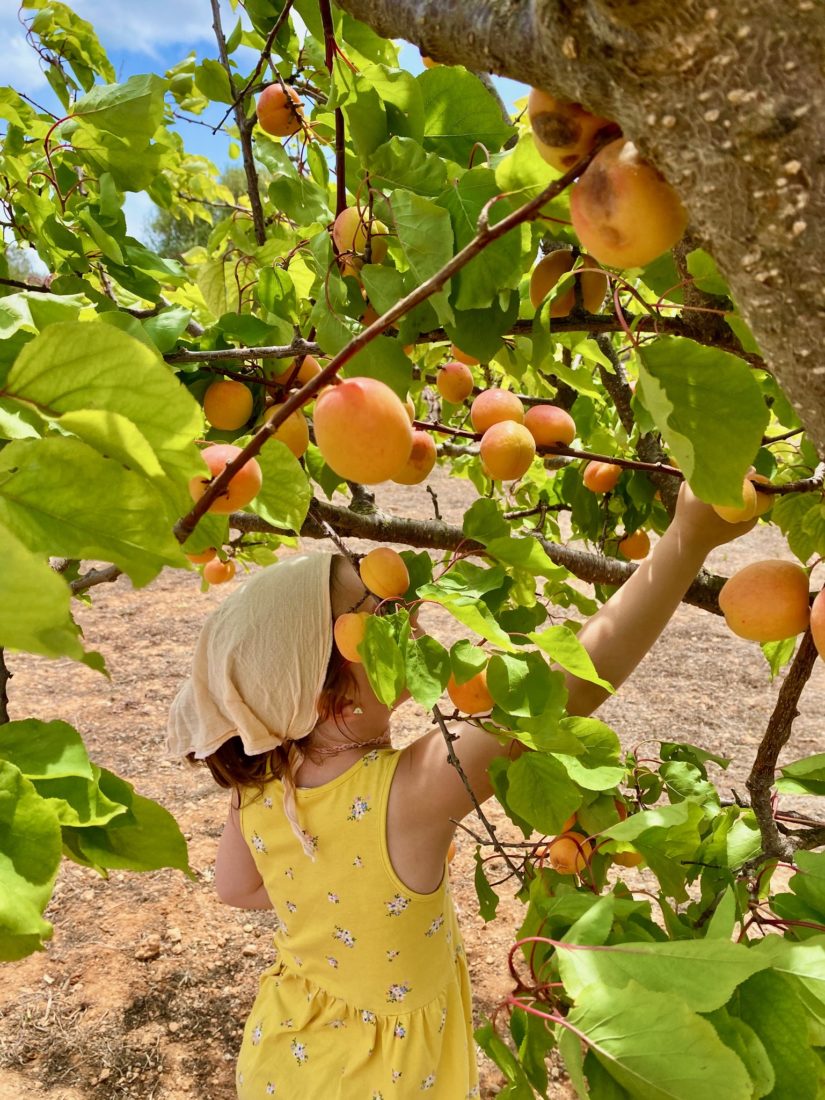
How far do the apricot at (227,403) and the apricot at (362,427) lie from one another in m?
0.39

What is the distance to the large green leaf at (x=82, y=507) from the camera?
39 cm

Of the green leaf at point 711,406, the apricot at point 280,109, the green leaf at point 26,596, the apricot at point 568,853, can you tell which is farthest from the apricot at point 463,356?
the apricot at point 568,853

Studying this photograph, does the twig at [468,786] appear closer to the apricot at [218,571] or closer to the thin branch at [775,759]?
the thin branch at [775,759]

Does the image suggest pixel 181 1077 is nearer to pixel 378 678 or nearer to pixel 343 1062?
pixel 343 1062

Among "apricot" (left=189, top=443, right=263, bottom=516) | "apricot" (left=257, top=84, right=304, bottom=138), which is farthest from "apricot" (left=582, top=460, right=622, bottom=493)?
"apricot" (left=189, top=443, right=263, bottom=516)

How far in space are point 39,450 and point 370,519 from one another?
116 centimetres

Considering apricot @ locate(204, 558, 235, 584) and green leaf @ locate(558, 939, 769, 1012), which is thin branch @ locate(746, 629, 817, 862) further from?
apricot @ locate(204, 558, 235, 584)

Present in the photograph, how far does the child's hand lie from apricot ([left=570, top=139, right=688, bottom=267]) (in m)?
0.59

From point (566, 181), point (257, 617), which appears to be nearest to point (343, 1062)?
point (257, 617)

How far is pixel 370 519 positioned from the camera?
1.55m

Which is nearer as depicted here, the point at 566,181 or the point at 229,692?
the point at 566,181

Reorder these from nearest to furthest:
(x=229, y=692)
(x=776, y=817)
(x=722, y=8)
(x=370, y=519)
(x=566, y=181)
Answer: (x=722, y=8), (x=566, y=181), (x=776, y=817), (x=229, y=692), (x=370, y=519)

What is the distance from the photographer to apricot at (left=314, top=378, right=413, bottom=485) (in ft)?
1.95

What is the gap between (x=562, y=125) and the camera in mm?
383
